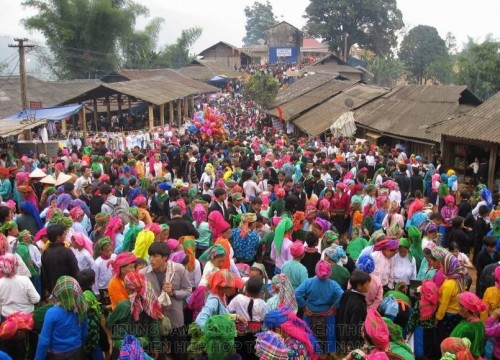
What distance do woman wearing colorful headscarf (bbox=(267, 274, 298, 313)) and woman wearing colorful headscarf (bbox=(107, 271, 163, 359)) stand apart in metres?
0.99

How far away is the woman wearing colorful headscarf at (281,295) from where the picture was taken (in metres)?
4.49

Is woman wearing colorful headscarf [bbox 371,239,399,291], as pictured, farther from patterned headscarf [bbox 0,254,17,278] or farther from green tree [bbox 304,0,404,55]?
green tree [bbox 304,0,404,55]

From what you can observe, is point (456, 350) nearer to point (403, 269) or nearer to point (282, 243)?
point (403, 269)

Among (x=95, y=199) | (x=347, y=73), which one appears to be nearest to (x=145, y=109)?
(x=347, y=73)

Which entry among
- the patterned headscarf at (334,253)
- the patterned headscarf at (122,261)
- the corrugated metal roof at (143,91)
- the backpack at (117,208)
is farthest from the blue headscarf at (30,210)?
the corrugated metal roof at (143,91)

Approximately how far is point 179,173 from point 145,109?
53.9 feet

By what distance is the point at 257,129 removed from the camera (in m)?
29.1

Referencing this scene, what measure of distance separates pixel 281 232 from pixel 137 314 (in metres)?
2.42

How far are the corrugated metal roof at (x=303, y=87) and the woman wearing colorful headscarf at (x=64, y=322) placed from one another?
1000 inches

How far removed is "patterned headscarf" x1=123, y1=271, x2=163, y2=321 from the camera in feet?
13.7

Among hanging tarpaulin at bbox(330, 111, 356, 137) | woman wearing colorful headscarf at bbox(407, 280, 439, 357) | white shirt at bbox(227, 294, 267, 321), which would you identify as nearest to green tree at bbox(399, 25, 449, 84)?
hanging tarpaulin at bbox(330, 111, 356, 137)

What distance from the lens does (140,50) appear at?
50719 millimetres

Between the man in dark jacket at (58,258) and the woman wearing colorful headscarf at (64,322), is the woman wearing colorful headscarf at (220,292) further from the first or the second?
the man in dark jacket at (58,258)

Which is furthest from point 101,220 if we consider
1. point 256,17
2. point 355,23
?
point 256,17
